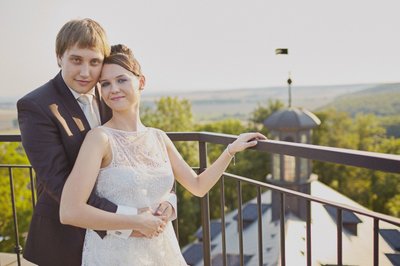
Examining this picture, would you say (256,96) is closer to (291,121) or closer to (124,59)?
(291,121)

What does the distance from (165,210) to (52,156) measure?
514 mm

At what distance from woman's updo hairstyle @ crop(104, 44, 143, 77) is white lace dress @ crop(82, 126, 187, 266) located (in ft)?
0.88

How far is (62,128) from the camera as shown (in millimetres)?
1623

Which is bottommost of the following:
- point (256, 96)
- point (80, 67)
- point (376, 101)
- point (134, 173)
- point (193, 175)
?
point (376, 101)

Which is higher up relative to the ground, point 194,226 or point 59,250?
point 59,250

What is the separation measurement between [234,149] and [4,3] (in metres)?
40.1

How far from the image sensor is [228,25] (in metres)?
49.7

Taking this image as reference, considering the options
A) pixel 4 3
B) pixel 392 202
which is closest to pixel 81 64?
pixel 392 202

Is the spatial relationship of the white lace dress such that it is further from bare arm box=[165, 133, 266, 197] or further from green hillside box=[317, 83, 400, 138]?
green hillside box=[317, 83, 400, 138]

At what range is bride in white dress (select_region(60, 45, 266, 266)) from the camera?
1.53 m

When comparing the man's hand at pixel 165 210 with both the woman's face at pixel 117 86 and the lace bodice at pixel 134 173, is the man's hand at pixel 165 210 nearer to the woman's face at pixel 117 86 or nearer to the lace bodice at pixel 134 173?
the lace bodice at pixel 134 173

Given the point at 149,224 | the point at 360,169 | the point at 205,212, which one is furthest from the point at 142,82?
the point at 360,169

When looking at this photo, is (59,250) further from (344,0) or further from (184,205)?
(344,0)

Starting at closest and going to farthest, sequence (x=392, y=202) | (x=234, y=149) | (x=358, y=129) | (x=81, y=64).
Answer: (x=81, y=64) → (x=234, y=149) → (x=392, y=202) → (x=358, y=129)
